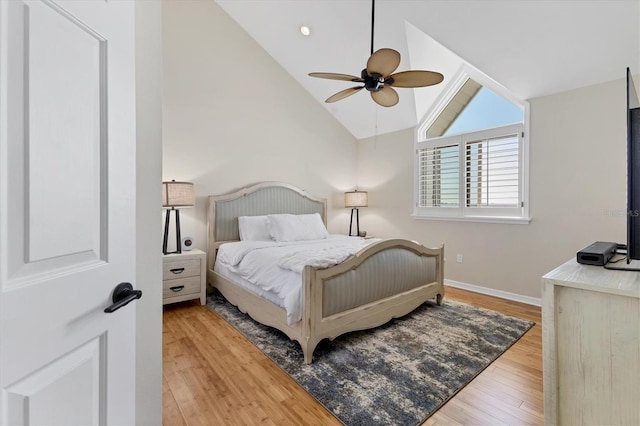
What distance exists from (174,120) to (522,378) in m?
4.12

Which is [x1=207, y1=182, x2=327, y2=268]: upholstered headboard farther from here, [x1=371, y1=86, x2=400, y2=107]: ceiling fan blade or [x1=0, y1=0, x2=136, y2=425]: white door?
[x1=0, y1=0, x2=136, y2=425]: white door

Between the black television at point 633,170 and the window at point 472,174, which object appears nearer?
the black television at point 633,170

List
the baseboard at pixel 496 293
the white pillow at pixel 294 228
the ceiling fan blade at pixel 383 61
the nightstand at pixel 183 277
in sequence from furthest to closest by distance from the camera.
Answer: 1. the white pillow at pixel 294 228
2. the baseboard at pixel 496 293
3. the nightstand at pixel 183 277
4. the ceiling fan blade at pixel 383 61

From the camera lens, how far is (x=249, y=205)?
413 centimetres

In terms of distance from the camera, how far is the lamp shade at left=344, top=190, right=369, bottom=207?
5035 millimetres

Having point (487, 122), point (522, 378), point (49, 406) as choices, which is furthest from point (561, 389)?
point (487, 122)

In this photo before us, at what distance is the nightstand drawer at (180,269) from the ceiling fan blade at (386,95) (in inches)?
100

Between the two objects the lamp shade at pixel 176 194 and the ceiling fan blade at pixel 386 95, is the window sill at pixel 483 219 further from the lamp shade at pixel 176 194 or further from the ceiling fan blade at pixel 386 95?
the lamp shade at pixel 176 194

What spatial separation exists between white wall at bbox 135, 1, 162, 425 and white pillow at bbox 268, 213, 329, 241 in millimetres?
2516

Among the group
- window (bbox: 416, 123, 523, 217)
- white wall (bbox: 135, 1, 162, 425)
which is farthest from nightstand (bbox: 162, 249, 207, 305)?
window (bbox: 416, 123, 523, 217)

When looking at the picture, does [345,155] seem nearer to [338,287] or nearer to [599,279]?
[338,287]

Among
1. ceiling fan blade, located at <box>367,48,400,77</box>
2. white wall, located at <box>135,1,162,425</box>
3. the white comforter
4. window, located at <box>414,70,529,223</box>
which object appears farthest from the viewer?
window, located at <box>414,70,529,223</box>

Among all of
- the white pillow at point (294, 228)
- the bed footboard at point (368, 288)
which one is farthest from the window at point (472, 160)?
the white pillow at point (294, 228)

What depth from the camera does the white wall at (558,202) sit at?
289cm
